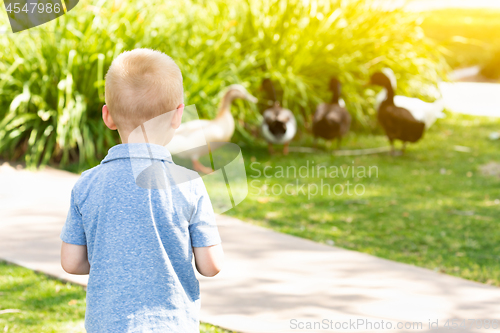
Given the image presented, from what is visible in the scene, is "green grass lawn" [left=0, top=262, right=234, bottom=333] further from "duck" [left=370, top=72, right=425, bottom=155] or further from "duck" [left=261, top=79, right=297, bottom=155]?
"duck" [left=370, top=72, right=425, bottom=155]

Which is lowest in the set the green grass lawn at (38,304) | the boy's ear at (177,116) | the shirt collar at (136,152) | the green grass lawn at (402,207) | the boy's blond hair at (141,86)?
the green grass lawn at (402,207)

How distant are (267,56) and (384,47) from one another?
2286mm

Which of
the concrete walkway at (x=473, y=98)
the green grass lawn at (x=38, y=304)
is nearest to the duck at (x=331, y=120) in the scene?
the concrete walkway at (x=473, y=98)

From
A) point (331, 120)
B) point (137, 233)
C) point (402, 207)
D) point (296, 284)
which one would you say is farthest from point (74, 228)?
point (331, 120)

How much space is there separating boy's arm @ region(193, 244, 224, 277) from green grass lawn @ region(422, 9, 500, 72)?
16.8 metres

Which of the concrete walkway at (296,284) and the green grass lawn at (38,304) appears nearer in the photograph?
the green grass lawn at (38,304)

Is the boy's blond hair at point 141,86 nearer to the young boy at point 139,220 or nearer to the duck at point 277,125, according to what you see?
the young boy at point 139,220

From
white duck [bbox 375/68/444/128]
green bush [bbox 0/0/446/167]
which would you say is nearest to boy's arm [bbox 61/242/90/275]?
green bush [bbox 0/0/446/167]

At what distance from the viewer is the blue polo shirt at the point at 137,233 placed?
151cm

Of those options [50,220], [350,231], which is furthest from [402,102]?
[50,220]

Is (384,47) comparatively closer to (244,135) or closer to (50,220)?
(244,135)

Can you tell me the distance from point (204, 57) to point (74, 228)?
6.32 metres

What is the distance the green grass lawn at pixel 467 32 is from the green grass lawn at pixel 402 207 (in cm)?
1090

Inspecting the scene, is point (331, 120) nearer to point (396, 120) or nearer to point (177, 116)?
point (396, 120)
